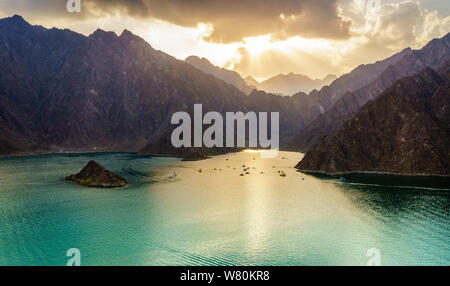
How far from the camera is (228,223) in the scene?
3632 inches

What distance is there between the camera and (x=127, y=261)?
2530 inches

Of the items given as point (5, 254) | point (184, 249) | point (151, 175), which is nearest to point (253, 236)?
point (184, 249)

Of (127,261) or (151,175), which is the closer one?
(127,261)

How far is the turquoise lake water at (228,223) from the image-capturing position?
67.8 meters

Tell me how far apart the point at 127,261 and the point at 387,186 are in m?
133

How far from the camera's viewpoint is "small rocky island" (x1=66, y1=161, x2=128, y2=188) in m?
153

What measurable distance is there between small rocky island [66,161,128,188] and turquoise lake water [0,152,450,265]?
23.8ft
